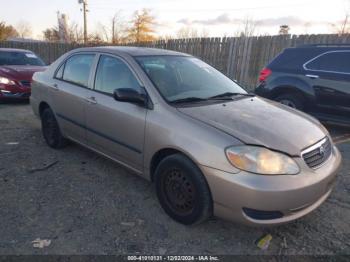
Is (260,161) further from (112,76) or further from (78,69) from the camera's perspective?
(78,69)

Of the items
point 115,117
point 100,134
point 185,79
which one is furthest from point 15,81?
point 185,79

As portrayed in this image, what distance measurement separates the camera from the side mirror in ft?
10.3

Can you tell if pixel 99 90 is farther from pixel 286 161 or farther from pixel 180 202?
pixel 286 161

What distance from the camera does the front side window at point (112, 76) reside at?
3496 mm

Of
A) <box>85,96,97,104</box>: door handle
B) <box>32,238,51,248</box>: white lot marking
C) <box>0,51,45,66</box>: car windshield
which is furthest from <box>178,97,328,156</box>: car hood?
<box>0,51,45,66</box>: car windshield

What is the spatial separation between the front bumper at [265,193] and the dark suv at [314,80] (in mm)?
3700

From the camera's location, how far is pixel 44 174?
4039 millimetres

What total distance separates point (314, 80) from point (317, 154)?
12.2 feet

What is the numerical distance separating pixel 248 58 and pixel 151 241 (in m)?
8.87

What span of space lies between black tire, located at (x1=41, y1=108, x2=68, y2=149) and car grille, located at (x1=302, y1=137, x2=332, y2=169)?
355cm

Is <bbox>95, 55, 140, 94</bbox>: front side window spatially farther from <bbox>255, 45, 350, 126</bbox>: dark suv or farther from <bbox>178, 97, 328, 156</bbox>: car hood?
<bbox>255, 45, 350, 126</bbox>: dark suv

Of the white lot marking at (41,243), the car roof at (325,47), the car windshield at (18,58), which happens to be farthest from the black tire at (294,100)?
the car windshield at (18,58)

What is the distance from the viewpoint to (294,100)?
636 centimetres

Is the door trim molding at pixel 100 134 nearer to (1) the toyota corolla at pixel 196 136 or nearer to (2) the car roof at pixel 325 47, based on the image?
(1) the toyota corolla at pixel 196 136
